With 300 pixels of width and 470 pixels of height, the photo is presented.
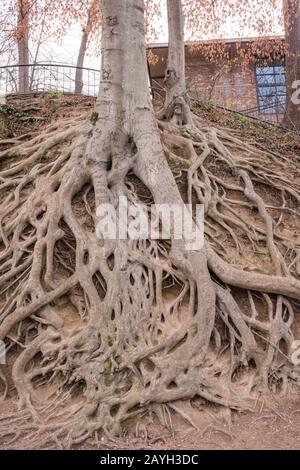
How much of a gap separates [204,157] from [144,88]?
114 centimetres

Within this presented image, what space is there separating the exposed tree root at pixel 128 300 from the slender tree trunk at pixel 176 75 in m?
1.04

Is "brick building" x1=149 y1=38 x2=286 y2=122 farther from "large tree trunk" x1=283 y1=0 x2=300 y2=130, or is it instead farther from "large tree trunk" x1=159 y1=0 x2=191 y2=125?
"large tree trunk" x1=159 y1=0 x2=191 y2=125

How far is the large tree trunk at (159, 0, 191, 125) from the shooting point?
5.74m

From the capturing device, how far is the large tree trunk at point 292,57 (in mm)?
8086

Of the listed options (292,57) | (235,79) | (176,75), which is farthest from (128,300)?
(235,79)

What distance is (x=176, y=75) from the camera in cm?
579

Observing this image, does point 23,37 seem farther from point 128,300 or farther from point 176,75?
point 128,300

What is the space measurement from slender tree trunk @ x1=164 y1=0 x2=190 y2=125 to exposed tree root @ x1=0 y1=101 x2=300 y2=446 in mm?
1038

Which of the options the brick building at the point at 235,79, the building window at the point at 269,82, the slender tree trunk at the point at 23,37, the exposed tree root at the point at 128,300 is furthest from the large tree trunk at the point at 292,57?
the slender tree trunk at the point at 23,37

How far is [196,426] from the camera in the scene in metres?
2.92

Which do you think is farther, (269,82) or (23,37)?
(269,82)

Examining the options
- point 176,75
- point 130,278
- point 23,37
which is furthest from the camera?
point 23,37

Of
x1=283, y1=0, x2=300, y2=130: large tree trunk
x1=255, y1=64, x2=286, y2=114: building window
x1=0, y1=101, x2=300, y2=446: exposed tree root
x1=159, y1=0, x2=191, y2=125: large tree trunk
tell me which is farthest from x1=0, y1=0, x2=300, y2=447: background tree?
x1=255, y1=64, x2=286, y2=114: building window

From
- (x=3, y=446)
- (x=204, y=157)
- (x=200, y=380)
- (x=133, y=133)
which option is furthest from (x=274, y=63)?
(x=3, y=446)
